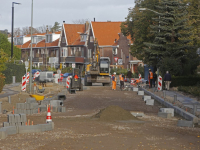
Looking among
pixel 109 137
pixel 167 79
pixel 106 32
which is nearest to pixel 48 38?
pixel 106 32

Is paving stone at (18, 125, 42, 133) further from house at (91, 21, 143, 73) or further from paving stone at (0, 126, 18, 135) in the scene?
house at (91, 21, 143, 73)

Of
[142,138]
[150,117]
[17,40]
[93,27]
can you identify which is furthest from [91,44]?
[142,138]

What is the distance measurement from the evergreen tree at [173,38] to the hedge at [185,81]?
78.1 inches

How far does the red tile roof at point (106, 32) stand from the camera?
8525 centimetres

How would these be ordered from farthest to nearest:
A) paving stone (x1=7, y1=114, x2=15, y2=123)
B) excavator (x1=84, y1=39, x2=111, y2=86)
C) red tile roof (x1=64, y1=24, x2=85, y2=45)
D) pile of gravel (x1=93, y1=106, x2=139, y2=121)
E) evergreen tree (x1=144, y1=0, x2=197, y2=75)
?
red tile roof (x1=64, y1=24, x2=85, y2=45) < excavator (x1=84, y1=39, x2=111, y2=86) < evergreen tree (x1=144, y1=0, x2=197, y2=75) < pile of gravel (x1=93, y1=106, x2=139, y2=121) < paving stone (x1=7, y1=114, x2=15, y2=123)

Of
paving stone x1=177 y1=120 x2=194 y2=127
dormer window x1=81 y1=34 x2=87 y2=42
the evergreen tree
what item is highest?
dormer window x1=81 y1=34 x2=87 y2=42

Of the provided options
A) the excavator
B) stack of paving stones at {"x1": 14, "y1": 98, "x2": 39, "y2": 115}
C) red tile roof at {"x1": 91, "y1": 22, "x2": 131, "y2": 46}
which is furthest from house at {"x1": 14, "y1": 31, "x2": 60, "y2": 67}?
stack of paving stones at {"x1": 14, "y1": 98, "x2": 39, "y2": 115}

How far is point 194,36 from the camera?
1596 inches

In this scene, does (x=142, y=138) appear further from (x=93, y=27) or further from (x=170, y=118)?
(x=93, y=27)

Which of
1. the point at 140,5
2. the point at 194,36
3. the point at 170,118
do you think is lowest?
Answer: the point at 170,118

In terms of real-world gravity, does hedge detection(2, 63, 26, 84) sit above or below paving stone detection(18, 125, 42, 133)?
above

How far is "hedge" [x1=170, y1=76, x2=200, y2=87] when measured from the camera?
1368 inches

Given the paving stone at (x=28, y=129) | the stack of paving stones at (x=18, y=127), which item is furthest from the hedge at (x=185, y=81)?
the paving stone at (x=28, y=129)

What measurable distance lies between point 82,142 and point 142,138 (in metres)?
1.68
